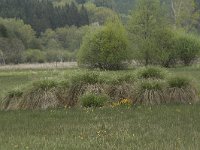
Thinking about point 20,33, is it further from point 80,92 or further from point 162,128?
point 162,128

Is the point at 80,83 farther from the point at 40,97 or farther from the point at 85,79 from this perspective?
the point at 40,97

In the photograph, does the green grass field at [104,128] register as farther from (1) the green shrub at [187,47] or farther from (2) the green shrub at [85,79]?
(1) the green shrub at [187,47]

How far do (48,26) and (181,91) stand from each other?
10910 cm

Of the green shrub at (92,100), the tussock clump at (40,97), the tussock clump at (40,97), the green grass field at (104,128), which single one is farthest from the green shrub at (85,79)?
the green grass field at (104,128)

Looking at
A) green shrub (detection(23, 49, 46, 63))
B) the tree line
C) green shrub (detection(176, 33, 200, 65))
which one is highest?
green shrub (detection(176, 33, 200, 65))

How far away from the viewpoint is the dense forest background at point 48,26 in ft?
260

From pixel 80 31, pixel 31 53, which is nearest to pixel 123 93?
pixel 31 53

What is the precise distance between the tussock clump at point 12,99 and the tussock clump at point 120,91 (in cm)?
340

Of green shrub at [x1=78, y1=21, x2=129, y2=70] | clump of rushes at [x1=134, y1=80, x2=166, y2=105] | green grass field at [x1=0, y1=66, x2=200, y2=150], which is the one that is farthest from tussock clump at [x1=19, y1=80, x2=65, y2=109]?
green shrub at [x1=78, y1=21, x2=129, y2=70]

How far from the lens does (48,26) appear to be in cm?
12675

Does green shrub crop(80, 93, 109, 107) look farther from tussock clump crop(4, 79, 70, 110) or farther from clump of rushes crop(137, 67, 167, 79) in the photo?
clump of rushes crop(137, 67, 167, 79)

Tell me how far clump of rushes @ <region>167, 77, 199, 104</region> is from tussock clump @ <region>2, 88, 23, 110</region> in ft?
18.8

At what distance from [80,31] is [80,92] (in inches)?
3864

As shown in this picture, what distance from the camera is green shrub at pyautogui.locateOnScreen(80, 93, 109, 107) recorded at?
61.2 ft
